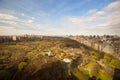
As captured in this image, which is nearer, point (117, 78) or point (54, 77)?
point (54, 77)

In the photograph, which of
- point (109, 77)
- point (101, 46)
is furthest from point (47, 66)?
point (101, 46)

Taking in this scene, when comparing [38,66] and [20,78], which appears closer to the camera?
[20,78]

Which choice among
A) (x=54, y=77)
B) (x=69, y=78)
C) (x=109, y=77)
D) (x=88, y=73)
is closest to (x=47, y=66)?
(x=54, y=77)

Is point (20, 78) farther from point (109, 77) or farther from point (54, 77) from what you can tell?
point (109, 77)

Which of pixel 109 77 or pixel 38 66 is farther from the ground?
pixel 38 66

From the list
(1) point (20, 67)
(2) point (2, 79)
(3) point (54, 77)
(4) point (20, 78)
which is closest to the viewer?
(2) point (2, 79)

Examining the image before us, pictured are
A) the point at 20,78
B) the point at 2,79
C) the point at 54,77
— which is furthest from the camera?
the point at 54,77

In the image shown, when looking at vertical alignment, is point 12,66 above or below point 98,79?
above

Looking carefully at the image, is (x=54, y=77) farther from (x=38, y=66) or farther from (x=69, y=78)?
(x=38, y=66)

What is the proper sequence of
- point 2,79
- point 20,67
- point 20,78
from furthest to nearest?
point 20,67 < point 20,78 < point 2,79

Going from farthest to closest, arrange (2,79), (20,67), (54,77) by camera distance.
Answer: (20,67)
(54,77)
(2,79)
